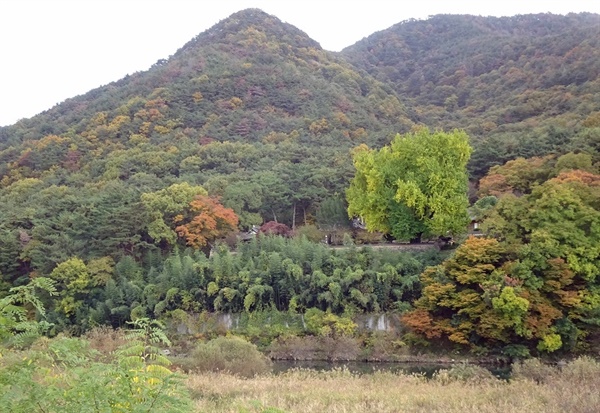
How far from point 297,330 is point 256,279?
3.27 m

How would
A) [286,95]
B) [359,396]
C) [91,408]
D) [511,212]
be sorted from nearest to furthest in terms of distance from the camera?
[91,408] → [359,396] → [511,212] → [286,95]

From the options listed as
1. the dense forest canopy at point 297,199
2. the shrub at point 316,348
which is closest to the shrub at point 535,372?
the dense forest canopy at point 297,199

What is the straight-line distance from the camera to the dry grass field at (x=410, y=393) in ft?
30.5

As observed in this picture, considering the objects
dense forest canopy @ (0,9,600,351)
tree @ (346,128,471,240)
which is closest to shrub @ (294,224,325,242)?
dense forest canopy @ (0,9,600,351)

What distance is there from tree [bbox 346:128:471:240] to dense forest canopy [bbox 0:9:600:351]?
0.12 metres

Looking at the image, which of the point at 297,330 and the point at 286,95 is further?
the point at 286,95

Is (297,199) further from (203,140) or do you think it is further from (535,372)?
(535,372)

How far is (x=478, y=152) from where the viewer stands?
36531 millimetres

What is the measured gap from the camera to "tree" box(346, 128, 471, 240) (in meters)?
27.3

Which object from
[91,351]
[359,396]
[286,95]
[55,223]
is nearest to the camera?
[91,351]

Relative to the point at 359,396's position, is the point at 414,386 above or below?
below

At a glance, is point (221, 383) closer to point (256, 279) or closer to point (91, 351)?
point (91, 351)

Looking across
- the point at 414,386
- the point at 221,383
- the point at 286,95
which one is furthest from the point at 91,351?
the point at 286,95

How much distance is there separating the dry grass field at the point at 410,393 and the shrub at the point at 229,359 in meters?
2.45
